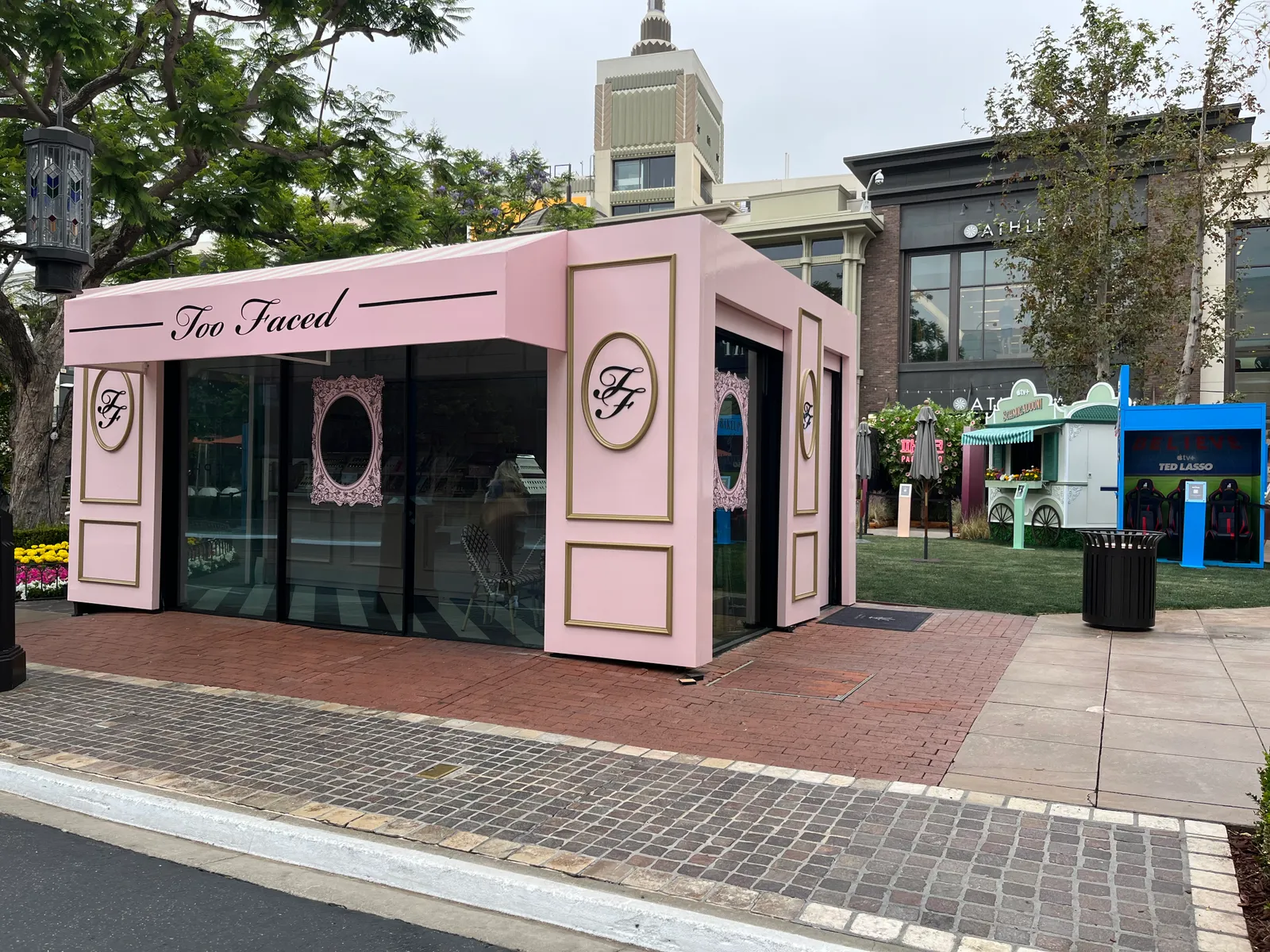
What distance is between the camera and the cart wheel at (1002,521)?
21.3 metres

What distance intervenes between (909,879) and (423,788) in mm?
2474

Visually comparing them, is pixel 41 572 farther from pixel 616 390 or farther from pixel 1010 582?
pixel 1010 582

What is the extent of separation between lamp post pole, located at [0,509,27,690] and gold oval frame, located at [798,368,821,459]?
6.84 meters

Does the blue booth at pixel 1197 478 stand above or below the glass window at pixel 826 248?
below

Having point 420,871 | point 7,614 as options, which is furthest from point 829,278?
point 420,871

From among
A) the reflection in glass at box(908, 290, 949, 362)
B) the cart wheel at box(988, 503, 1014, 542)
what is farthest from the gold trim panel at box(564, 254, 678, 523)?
the reflection in glass at box(908, 290, 949, 362)

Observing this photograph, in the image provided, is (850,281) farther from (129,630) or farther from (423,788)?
(423,788)

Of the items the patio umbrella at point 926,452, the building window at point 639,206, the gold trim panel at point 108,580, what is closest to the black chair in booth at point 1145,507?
the patio umbrella at point 926,452

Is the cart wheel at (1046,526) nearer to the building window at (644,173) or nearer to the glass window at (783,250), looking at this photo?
the glass window at (783,250)

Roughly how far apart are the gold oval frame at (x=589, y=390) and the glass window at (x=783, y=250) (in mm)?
26508

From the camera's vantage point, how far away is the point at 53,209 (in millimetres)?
7078

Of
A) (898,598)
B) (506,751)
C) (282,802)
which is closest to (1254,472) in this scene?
(898,598)

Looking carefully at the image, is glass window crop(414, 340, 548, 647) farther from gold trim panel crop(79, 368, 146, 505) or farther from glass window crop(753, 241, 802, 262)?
glass window crop(753, 241, 802, 262)

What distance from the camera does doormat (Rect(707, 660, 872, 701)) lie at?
708 cm
